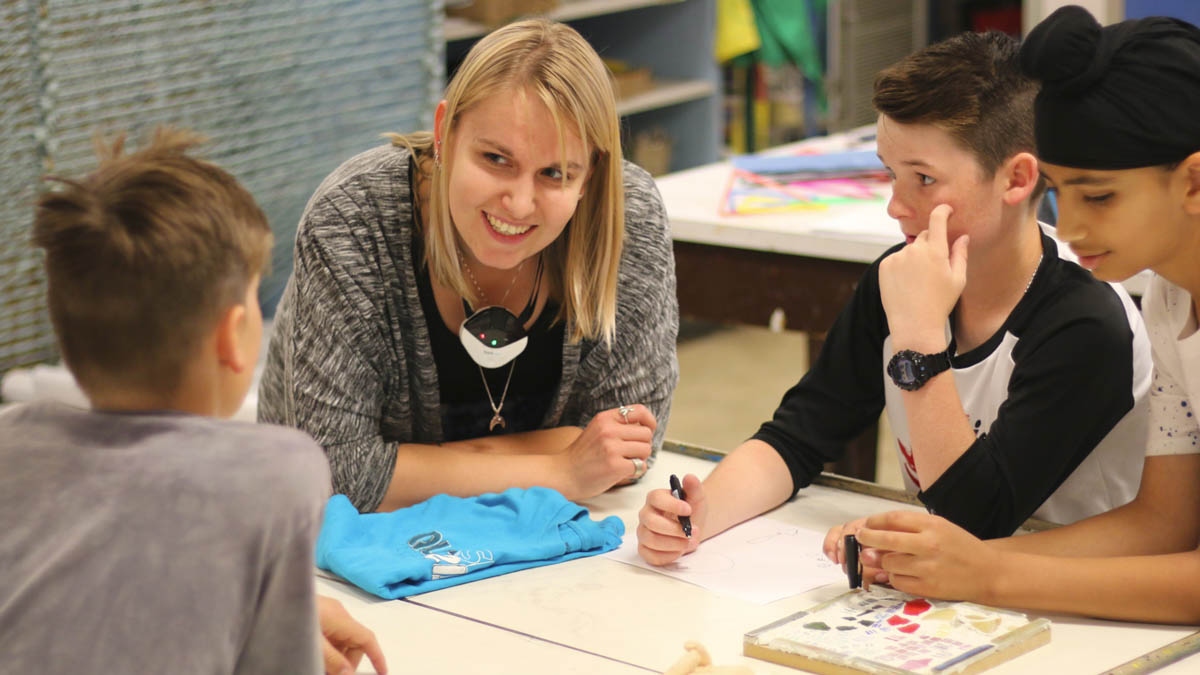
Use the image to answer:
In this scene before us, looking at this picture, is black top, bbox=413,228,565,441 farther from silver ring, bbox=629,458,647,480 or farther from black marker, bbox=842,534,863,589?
black marker, bbox=842,534,863,589

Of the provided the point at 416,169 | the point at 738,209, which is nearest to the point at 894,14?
the point at 738,209

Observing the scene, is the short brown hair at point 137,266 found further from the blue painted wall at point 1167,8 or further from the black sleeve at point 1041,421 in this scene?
the blue painted wall at point 1167,8

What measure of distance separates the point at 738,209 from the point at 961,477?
49.5 inches

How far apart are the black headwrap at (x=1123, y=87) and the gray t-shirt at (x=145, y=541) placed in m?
0.76

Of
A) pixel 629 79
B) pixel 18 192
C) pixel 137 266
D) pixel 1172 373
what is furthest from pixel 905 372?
pixel 629 79

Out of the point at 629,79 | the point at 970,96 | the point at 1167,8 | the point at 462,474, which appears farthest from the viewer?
the point at 629,79

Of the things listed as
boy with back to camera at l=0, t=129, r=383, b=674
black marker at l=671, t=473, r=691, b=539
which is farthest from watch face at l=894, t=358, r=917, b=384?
boy with back to camera at l=0, t=129, r=383, b=674

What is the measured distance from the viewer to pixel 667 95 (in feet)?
14.3

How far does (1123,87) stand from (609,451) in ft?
2.25

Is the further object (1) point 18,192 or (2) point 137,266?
(1) point 18,192

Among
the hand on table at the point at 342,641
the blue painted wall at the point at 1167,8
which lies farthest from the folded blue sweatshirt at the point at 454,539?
the blue painted wall at the point at 1167,8

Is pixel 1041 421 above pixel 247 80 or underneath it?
underneath

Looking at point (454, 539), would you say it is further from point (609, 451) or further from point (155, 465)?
point (155, 465)

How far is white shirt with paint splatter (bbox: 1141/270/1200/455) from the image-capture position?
4.17 feet
